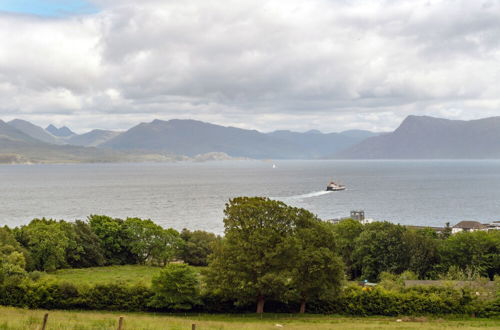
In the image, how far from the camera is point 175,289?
35.8 meters

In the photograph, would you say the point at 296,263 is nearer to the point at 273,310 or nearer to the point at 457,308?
the point at 273,310

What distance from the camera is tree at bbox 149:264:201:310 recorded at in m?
35.6

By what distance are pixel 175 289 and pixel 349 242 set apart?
38.6m

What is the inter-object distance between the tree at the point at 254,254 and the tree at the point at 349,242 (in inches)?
1263

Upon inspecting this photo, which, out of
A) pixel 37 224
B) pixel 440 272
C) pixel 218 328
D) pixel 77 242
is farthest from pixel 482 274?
pixel 37 224

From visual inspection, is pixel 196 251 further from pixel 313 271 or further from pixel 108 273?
pixel 313 271

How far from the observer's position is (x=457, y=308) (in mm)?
36812

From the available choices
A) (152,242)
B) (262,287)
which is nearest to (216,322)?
(262,287)

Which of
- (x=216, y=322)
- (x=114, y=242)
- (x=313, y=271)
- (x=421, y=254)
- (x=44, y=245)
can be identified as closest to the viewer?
(x=216, y=322)

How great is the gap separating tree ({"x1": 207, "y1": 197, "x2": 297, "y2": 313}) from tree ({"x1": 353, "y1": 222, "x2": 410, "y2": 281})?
30442 mm

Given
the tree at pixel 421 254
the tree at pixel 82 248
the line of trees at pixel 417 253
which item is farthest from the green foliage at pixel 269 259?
the tree at pixel 82 248

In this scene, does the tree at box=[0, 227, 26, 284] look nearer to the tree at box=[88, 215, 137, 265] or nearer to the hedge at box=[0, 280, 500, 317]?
the hedge at box=[0, 280, 500, 317]

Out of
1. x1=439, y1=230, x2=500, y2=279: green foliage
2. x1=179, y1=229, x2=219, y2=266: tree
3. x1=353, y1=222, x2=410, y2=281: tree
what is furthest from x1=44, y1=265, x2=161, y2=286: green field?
x1=439, y1=230, x2=500, y2=279: green foliage

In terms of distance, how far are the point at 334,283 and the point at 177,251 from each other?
38749 mm
